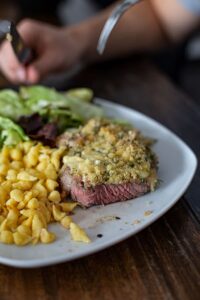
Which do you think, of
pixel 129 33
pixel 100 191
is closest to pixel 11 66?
pixel 129 33

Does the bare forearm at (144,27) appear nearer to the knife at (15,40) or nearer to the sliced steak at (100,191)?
the knife at (15,40)

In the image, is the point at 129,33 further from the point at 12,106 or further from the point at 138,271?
the point at 138,271

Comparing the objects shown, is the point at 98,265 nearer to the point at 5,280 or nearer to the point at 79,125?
the point at 5,280

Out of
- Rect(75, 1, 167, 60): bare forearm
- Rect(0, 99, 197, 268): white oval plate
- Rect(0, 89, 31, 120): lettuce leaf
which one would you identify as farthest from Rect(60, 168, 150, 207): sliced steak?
Rect(75, 1, 167, 60): bare forearm

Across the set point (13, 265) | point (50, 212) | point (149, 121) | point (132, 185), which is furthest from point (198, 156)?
point (13, 265)

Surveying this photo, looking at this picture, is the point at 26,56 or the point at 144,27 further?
the point at 144,27

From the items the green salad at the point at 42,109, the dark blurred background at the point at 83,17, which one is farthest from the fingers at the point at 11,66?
the dark blurred background at the point at 83,17

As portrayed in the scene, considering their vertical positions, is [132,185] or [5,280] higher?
[132,185]
